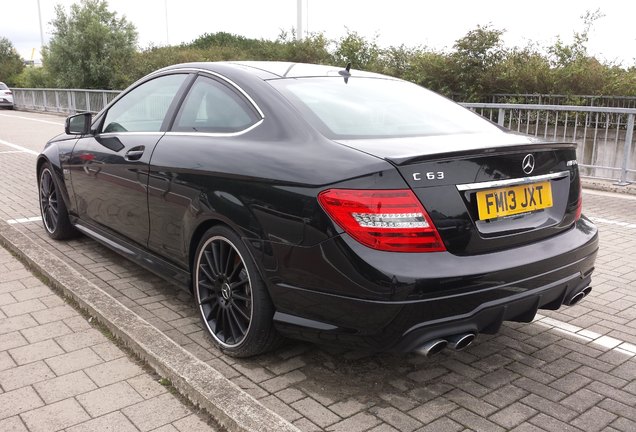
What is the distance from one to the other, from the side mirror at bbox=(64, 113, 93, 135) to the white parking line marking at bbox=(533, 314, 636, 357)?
3535mm

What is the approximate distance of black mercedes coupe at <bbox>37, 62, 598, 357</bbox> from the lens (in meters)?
2.45

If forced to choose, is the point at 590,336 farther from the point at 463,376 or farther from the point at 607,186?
the point at 607,186

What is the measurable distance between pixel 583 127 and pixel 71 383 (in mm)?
9372

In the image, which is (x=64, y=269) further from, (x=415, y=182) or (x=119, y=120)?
(x=415, y=182)

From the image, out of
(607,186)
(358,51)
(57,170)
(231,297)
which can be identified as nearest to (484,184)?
(231,297)

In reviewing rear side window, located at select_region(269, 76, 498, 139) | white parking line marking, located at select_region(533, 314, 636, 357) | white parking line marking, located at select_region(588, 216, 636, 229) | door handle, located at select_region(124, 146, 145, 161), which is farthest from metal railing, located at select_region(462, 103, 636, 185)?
door handle, located at select_region(124, 146, 145, 161)

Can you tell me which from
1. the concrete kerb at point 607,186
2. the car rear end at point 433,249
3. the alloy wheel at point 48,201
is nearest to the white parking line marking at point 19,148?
the alloy wheel at point 48,201

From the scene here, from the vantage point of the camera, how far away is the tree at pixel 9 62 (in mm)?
52159

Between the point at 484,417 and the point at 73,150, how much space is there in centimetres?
371

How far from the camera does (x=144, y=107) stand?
4.19 meters

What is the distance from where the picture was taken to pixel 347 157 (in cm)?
257

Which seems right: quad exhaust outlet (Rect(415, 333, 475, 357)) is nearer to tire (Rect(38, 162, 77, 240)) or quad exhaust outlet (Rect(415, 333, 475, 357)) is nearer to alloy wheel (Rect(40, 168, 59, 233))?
tire (Rect(38, 162, 77, 240))

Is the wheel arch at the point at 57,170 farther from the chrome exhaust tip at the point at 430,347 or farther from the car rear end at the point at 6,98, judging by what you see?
the car rear end at the point at 6,98

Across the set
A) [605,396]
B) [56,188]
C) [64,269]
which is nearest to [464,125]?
[605,396]
